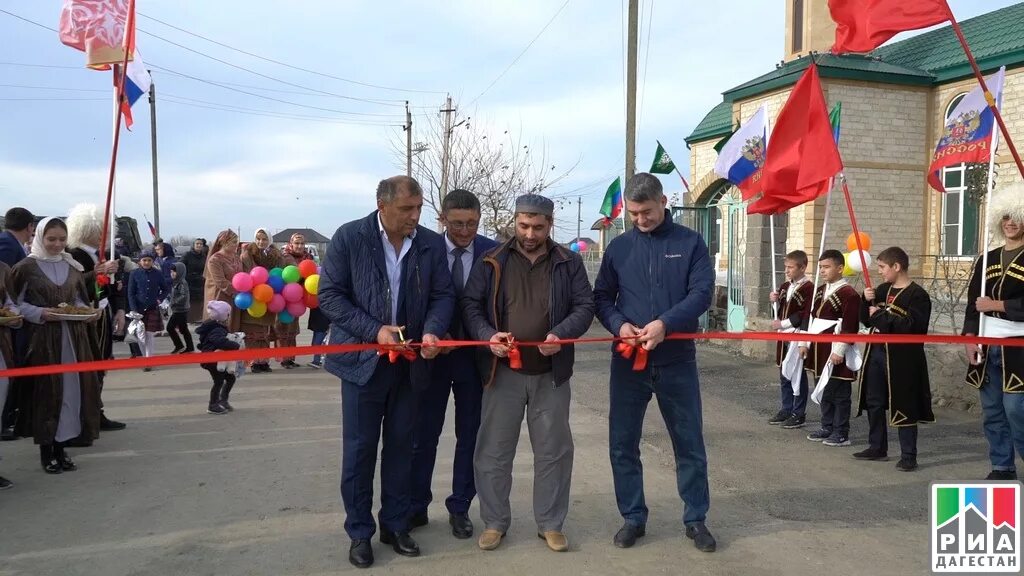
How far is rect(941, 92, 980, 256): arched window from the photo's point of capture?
15992mm

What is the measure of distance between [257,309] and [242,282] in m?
0.43

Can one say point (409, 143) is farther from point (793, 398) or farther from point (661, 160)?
point (793, 398)

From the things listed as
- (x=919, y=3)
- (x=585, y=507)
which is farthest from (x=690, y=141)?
(x=585, y=507)

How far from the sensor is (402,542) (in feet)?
13.4

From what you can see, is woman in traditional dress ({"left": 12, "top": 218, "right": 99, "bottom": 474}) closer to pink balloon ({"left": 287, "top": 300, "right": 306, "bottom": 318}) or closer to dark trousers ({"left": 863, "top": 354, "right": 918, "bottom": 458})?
pink balloon ({"left": 287, "top": 300, "right": 306, "bottom": 318})

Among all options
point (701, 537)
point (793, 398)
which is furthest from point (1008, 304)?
point (701, 537)

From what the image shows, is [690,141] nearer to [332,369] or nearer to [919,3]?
[919,3]

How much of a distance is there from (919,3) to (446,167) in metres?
21.2

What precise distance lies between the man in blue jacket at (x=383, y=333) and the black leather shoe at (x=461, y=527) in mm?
309

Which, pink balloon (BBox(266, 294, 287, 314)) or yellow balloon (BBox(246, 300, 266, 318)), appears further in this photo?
pink balloon (BBox(266, 294, 287, 314))

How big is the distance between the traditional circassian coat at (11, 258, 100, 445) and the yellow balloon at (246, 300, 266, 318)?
360cm

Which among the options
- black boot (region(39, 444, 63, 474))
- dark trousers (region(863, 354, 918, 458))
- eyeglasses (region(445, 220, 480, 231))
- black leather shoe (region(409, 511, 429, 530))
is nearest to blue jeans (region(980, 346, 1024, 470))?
dark trousers (region(863, 354, 918, 458))

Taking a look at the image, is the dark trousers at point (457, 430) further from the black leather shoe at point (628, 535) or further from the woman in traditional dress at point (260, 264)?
the woman in traditional dress at point (260, 264)

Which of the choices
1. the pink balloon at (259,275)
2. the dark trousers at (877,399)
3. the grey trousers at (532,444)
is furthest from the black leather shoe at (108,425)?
the dark trousers at (877,399)
